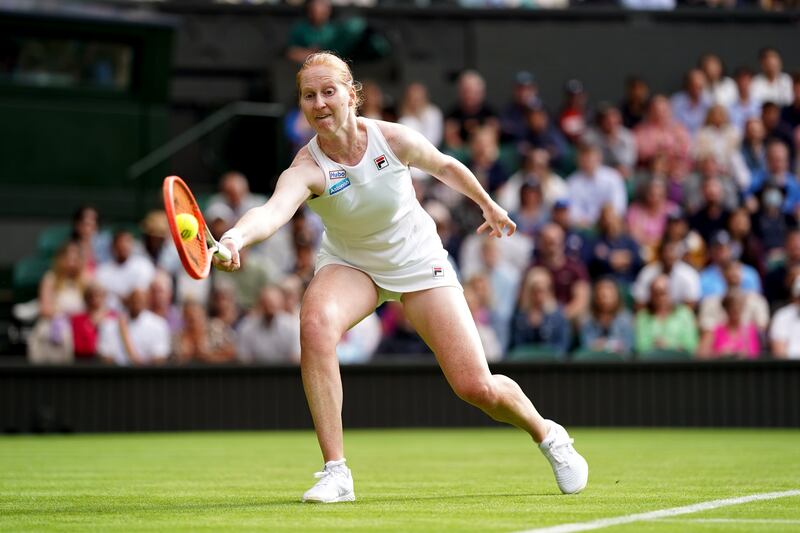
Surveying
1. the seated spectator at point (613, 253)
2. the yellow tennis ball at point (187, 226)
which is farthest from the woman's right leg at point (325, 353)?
the seated spectator at point (613, 253)

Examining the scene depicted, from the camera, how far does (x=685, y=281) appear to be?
50.9 ft

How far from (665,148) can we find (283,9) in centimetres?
531

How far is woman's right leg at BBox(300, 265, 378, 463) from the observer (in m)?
6.86

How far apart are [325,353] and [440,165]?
110cm

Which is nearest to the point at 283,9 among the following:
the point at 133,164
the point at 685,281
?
the point at 133,164

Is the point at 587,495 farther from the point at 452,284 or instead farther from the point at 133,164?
the point at 133,164

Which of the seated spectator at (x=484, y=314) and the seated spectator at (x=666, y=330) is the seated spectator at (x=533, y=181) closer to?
the seated spectator at (x=484, y=314)

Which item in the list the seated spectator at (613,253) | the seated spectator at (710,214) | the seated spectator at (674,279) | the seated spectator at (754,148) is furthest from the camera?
the seated spectator at (754,148)

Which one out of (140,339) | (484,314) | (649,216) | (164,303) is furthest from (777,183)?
(140,339)

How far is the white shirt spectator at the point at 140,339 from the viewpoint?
50.3ft

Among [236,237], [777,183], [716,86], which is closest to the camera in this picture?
[236,237]

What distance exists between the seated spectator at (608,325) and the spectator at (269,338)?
9.65 ft

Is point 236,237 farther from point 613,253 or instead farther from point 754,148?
point 754,148

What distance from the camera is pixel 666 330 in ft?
50.0
